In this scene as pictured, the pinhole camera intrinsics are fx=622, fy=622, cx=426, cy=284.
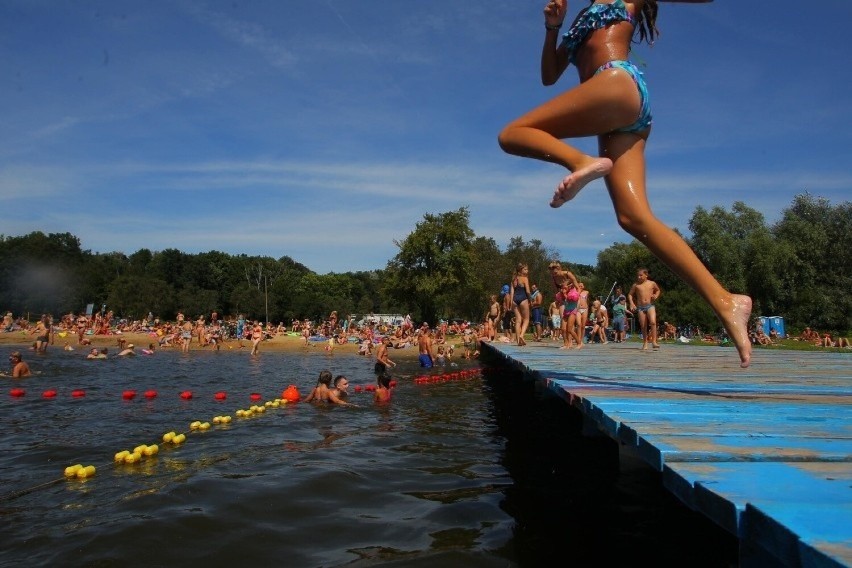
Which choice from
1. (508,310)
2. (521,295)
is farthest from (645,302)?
(508,310)

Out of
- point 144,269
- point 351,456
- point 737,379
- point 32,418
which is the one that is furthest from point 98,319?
point 144,269

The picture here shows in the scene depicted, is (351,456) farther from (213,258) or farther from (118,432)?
(213,258)

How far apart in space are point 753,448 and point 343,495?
385 centimetres

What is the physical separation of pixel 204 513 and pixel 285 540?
3.13ft

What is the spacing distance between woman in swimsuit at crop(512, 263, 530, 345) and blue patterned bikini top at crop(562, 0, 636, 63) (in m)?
9.32

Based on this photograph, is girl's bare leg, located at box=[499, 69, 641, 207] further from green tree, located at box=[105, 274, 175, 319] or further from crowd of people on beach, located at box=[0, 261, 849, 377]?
green tree, located at box=[105, 274, 175, 319]

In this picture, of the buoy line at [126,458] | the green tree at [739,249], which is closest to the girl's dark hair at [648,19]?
the buoy line at [126,458]

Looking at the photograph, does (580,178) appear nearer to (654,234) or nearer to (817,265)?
(654,234)

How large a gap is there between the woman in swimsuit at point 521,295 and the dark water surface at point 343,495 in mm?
3366

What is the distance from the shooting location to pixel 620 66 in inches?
141

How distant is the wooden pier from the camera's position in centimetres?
156

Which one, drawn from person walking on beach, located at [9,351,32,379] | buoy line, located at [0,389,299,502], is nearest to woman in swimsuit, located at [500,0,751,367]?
buoy line, located at [0,389,299,502]

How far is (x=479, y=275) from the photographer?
185 feet

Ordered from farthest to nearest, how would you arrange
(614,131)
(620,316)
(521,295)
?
(620,316) < (521,295) < (614,131)
